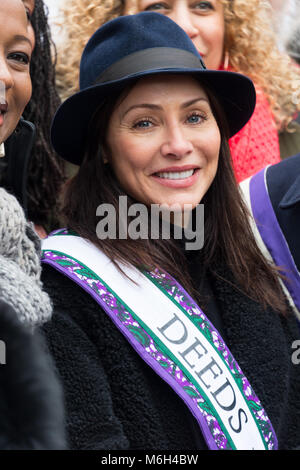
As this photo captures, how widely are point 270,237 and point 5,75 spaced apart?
1109mm

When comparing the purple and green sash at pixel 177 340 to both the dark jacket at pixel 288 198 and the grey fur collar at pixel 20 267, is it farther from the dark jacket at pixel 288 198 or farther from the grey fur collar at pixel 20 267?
the dark jacket at pixel 288 198

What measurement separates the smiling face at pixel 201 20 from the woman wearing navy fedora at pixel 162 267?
1132 mm

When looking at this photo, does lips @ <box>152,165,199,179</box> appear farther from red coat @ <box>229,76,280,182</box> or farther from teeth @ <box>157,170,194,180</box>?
red coat @ <box>229,76,280,182</box>

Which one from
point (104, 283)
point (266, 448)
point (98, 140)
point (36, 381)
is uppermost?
point (98, 140)

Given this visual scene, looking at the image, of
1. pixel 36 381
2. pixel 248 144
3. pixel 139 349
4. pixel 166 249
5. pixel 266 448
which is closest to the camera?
pixel 36 381

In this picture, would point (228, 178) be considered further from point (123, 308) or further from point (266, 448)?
point (266, 448)

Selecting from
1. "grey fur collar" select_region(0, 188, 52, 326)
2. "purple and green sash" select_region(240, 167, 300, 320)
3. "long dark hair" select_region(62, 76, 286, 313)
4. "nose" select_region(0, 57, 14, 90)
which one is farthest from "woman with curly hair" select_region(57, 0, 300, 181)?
"grey fur collar" select_region(0, 188, 52, 326)

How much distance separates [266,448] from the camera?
190 centimetres

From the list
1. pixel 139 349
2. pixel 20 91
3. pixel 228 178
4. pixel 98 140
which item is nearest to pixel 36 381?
pixel 139 349

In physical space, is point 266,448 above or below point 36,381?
below

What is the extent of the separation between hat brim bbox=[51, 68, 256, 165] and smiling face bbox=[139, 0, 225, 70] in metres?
1.08

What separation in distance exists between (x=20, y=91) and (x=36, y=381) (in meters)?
1.11

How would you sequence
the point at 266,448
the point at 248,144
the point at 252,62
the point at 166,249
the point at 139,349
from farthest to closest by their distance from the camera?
the point at 252,62
the point at 248,144
the point at 166,249
the point at 266,448
the point at 139,349

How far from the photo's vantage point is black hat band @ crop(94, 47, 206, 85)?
1935 millimetres
